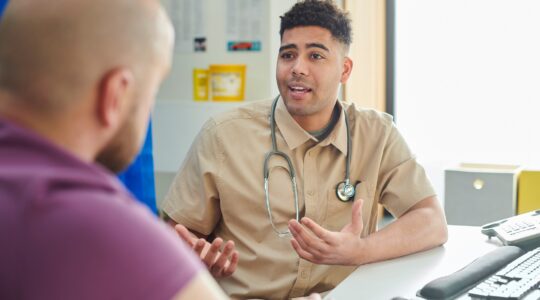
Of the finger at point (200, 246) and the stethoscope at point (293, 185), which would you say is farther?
the stethoscope at point (293, 185)

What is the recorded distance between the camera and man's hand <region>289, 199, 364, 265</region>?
5.75 feet

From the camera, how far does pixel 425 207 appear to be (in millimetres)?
2061

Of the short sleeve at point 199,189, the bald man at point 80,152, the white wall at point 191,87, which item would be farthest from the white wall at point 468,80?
the bald man at point 80,152

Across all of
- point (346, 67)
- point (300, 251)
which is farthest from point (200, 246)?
point (346, 67)

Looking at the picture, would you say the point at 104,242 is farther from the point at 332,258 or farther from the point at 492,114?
the point at 492,114

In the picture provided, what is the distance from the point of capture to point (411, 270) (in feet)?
5.81

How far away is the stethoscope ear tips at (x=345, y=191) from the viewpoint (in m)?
2.06

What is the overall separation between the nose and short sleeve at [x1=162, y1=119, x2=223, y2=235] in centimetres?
27

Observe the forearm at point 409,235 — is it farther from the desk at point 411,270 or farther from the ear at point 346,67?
the ear at point 346,67

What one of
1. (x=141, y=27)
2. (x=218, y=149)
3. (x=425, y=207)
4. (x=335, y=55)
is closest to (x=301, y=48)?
(x=335, y=55)

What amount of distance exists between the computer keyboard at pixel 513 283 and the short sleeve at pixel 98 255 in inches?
35.9

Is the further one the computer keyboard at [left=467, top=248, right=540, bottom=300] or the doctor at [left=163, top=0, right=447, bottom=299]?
the doctor at [left=163, top=0, right=447, bottom=299]

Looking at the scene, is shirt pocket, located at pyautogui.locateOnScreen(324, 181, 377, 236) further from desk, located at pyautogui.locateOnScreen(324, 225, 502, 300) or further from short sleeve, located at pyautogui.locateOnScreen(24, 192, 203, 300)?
short sleeve, located at pyautogui.locateOnScreen(24, 192, 203, 300)

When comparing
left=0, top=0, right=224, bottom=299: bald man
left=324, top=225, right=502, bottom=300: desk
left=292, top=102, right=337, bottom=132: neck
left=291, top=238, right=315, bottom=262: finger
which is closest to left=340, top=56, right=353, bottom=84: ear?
left=292, top=102, right=337, bottom=132: neck
